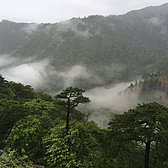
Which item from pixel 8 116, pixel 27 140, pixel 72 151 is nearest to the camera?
pixel 72 151

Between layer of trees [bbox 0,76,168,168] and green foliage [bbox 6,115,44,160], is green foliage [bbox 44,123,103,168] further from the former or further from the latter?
green foliage [bbox 6,115,44,160]

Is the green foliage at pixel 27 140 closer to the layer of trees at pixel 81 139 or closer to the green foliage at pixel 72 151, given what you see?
the layer of trees at pixel 81 139

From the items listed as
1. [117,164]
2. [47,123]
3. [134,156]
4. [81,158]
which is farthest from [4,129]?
[134,156]

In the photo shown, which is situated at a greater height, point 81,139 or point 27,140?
point 81,139

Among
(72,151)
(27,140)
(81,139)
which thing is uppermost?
(81,139)

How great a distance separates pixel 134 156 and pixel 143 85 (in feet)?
564

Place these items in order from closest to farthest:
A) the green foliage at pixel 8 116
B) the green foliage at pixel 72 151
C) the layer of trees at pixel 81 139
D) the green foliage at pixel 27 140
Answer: the green foliage at pixel 72 151 → the layer of trees at pixel 81 139 → the green foliage at pixel 27 140 → the green foliage at pixel 8 116

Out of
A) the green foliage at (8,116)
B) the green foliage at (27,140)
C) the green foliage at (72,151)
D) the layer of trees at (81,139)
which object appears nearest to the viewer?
the green foliage at (72,151)

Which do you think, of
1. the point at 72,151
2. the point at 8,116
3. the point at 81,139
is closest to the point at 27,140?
the point at 8,116

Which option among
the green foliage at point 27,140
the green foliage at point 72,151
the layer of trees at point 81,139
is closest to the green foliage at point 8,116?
the layer of trees at point 81,139

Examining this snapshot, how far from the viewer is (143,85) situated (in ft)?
564

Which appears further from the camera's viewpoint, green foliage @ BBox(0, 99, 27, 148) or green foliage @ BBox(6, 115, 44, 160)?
green foliage @ BBox(0, 99, 27, 148)

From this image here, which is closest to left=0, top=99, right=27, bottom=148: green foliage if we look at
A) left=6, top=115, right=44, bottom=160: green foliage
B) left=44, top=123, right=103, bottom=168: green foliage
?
left=6, top=115, right=44, bottom=160: green foliage

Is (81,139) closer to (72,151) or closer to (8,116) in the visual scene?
(72,151)
